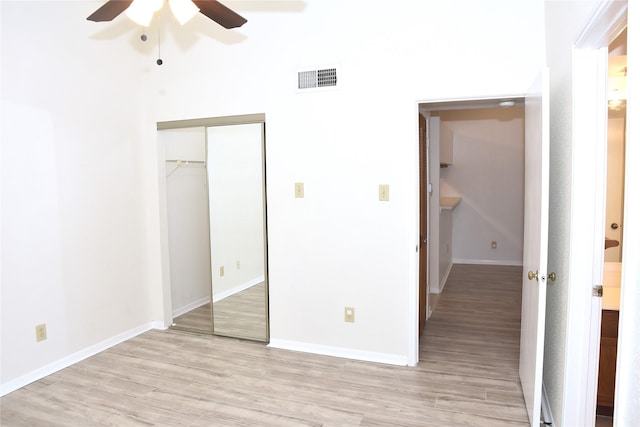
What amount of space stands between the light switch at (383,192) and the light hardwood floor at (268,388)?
123cm

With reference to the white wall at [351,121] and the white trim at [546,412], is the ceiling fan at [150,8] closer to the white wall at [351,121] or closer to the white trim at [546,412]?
the white wall at [351,121]

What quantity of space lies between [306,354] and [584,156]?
2414 millimetres

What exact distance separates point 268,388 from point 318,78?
2.26 meters

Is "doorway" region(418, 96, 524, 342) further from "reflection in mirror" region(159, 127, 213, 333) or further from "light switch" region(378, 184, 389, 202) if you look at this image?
"reflection in mirror" region(159, 127, 213, 333)

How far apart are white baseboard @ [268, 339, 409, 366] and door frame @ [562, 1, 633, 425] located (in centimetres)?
139

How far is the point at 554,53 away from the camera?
2.49 m

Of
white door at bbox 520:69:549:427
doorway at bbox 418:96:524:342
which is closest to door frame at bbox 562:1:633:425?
white door at bbox 520:69:549:427

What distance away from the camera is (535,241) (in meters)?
2.40

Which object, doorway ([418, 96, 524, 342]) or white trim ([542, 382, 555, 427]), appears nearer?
white trim ([542, 382, 555, 427])

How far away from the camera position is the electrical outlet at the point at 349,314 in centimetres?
337

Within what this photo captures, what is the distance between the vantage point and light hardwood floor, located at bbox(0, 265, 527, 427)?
256 centimetres

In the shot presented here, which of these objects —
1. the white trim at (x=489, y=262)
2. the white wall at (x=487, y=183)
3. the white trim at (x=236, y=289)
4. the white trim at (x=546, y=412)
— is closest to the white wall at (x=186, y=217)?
the white trim at (x=236, y=289)

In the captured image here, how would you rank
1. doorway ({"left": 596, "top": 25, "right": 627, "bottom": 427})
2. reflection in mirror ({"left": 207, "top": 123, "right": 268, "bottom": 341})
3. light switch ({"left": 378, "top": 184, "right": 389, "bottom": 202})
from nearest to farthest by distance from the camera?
doorway ({"left": 596, "top": 25, "right": 627, "bottom": 427}) → light switch ({"left": 378, "top": 184, "right": 389, "bottom": 202}) → reflection in mirror ({"left": 207, "top": 123, "right": 268, "bottom": 341})

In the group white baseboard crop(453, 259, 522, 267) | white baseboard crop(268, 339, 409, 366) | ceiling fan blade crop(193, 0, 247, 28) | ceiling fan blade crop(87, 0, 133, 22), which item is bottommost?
white baseboard crop(268, 339, 409, 366)
